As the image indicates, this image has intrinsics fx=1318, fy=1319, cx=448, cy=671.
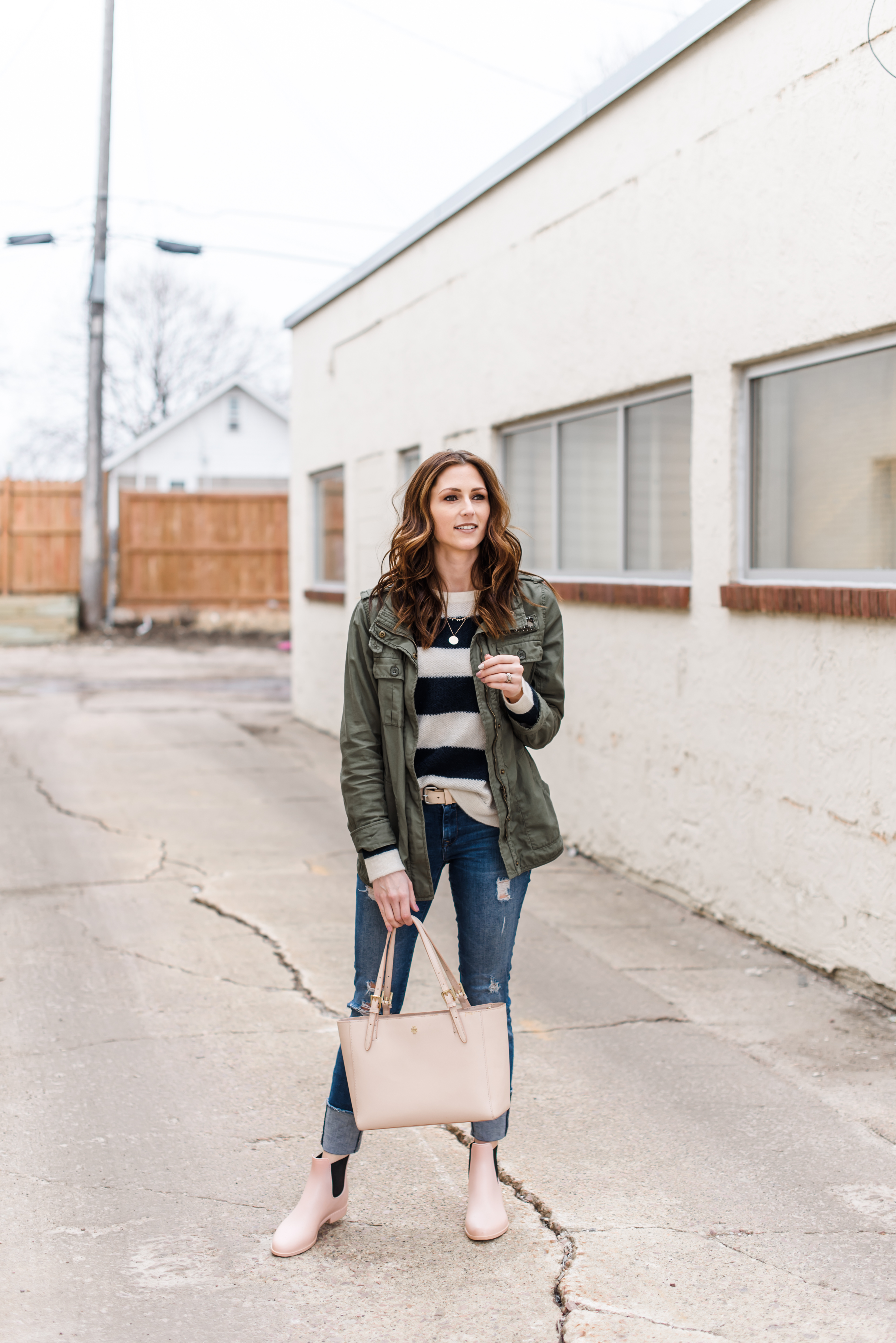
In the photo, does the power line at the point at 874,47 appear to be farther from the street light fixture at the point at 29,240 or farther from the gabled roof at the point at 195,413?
the gabled roof at the point at 195,413

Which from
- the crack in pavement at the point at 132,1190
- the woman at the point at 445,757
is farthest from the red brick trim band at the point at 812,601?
the crack in pavement at the point at 132,1190

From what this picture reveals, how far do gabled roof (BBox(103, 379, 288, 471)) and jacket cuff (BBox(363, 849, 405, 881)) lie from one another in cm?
3293

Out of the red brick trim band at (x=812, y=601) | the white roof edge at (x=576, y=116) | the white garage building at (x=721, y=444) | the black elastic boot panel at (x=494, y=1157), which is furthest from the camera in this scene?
the white roof edge at (x=576, y=116)

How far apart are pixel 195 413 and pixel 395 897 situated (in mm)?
35053

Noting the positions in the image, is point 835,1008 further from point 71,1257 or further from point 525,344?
point 525,344

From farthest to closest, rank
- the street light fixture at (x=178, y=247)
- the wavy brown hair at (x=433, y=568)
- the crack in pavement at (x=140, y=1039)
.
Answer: the street light fixture at (x=178, y=247)
the crack in pavement at (x=140, y=1039)
the wavy brown hair at (x=433, y=568)

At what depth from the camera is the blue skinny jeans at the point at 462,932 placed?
10.2 feet

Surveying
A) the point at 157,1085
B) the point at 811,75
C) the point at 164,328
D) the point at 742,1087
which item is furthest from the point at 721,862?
the point at 164,328

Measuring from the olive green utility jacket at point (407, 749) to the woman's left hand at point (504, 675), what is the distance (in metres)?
0.07

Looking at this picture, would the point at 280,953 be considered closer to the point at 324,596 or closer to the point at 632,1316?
the point at 632,1316

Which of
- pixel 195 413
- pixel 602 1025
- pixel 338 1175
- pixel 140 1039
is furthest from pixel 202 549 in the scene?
pixel 338 1175

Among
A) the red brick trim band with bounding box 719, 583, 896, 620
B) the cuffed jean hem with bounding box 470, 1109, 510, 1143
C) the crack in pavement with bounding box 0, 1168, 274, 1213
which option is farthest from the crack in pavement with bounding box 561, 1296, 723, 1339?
the red brick trim band with bounding box 719, 583, 896, 620

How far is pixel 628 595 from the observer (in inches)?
265

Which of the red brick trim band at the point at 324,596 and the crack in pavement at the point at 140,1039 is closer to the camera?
the crack in pavement at the point at 140,1039
